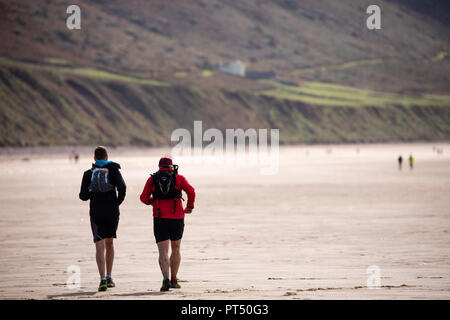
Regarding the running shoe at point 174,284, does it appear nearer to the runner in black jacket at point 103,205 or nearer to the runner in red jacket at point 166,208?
the runner in red jacket at point 166,208

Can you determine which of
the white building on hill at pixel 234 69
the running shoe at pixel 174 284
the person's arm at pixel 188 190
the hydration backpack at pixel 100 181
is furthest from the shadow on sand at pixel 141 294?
the white building on hill at pixel 234 69

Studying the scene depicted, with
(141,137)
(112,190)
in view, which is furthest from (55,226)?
(141,137)

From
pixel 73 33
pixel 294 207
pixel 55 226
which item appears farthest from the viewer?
pixel 73 33

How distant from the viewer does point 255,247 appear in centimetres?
1483

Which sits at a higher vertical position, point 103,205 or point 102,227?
point 103,205

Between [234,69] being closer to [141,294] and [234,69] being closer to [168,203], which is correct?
[168,203]

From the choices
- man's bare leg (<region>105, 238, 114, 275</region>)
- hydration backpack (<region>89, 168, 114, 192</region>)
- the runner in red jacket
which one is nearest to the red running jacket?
the runner in red jacket

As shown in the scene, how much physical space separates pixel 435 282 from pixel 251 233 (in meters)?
7.33

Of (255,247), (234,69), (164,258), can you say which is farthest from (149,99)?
(164,258)

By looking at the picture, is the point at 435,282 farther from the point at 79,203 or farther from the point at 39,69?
the point at 39,69

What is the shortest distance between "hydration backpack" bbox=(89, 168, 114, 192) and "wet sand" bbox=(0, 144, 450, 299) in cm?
132

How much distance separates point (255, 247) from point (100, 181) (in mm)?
5048

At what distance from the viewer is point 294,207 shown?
24516 millimetres

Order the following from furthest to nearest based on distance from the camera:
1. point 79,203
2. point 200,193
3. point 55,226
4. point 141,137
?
point 141,137 → point 200,193 → point 79,203 → point 55,226
